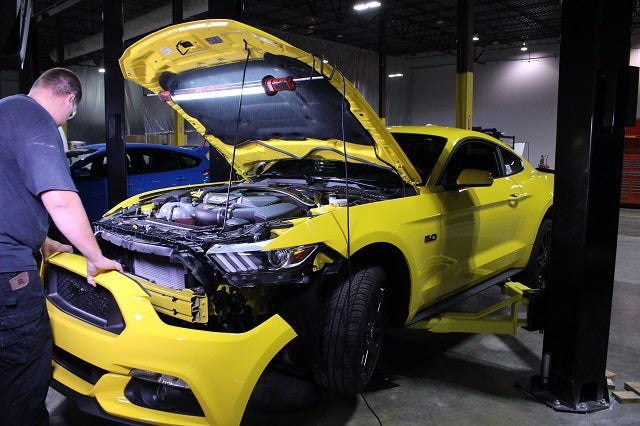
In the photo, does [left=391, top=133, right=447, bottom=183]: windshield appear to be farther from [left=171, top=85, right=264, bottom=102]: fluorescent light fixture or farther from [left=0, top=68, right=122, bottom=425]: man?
[left=0, top=68, right=122, bottom=425]: man

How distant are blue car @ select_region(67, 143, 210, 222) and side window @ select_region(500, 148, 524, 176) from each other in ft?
15.6

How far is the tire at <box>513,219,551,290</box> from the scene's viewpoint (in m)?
4.59

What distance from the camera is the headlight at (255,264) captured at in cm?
209

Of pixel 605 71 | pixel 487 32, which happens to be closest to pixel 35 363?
pixel 605 71

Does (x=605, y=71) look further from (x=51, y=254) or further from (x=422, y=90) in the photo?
(x=422, y=90)

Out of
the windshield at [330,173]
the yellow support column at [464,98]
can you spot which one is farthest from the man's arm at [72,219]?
the yellow support column at [464,98]

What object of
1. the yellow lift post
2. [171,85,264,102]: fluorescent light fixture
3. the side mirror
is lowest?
the yellow lift post

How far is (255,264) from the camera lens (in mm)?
2117

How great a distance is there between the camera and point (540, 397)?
9.80 feet

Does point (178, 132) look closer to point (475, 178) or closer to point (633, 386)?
point (475, 178)

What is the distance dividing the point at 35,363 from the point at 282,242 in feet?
3.73

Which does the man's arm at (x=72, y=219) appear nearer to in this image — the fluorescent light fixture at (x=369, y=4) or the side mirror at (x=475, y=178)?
the side mirror at (x=475, y=178)

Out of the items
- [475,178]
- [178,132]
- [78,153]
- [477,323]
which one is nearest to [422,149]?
[475,178]

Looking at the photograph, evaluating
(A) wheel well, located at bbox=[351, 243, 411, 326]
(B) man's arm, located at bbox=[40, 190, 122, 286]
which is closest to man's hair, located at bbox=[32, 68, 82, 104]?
(B) man's arm, located at bbox=[40, 190, 122, 286]
